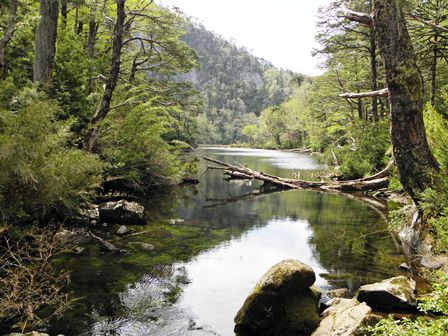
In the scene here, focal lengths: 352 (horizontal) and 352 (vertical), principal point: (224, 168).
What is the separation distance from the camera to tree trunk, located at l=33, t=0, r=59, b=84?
37.4 feet

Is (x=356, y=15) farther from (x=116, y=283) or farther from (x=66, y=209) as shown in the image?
(x=66, y=209)

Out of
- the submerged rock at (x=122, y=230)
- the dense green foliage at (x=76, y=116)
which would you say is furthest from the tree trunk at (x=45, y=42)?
the submerged rock at (x=122, y=230)

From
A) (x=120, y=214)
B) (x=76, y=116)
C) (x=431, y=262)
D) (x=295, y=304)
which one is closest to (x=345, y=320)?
(x=295, y=304)

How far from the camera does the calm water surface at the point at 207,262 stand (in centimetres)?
623

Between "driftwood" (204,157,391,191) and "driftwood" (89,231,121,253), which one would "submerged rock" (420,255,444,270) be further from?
"driftwood" (204,157,391,191)

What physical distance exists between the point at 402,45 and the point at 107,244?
843cm

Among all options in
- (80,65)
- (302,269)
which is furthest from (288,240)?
(80,65)

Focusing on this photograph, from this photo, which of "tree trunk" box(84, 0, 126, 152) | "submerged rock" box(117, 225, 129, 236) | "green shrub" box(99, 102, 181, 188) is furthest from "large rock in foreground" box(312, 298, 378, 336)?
"green shrub" box(99, 102, 181, 188)

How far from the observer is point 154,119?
17.5m

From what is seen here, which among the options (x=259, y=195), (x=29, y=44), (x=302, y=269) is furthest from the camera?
(x=259, y=195)

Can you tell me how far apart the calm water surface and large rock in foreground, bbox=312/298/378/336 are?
1602 mm

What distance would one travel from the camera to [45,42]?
37.6 ft

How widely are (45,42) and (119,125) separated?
5.22 m

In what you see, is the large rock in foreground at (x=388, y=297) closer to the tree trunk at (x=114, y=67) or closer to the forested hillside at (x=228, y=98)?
the tree trunk at (x=114, y=67)
